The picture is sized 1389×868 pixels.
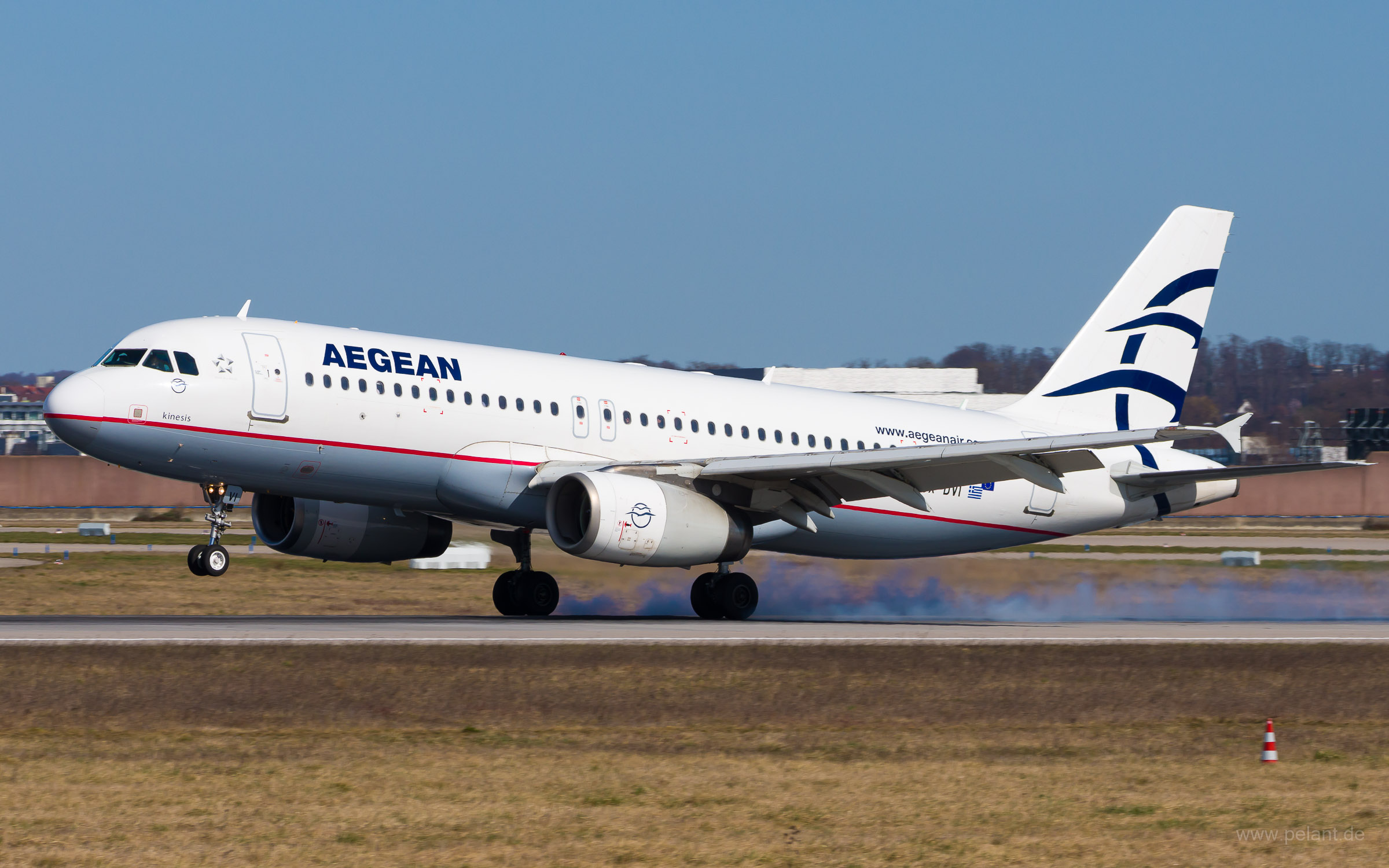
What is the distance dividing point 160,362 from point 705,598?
1075 centimetres

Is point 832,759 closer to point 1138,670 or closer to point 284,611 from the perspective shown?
point 1138,670

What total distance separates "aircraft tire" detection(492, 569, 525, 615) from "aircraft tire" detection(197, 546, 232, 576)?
6808mm

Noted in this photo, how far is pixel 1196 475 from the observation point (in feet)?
102

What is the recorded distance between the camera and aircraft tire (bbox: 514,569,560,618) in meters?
29.7

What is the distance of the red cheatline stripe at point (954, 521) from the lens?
99.4 ft

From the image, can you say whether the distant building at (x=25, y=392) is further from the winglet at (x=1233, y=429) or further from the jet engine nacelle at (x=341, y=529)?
the winglet at (x=1233, y=429)

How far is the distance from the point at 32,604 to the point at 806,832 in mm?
25872

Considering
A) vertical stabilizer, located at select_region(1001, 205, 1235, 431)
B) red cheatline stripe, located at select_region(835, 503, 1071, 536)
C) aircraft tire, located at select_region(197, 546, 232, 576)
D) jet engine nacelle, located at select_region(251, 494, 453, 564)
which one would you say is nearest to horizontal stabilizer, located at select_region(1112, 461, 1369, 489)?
vertical stabilizer, located at select_region(1001, 205, 1235, 431)

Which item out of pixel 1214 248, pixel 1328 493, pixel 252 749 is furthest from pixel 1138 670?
pixel 1328 493

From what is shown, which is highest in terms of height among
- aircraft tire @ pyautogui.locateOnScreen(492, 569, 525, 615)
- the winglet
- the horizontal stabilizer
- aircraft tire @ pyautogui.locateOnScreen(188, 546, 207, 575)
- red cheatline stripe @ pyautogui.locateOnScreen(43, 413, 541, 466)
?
the winglet

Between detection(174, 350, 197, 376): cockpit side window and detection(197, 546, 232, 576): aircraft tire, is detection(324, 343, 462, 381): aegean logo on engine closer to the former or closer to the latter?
detection(174, 350, 197, 376): cockpit side window

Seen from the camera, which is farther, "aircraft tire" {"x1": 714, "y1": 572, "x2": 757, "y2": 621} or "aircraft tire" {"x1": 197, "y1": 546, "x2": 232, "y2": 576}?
"aircraft tire" {"x1": 714, "y1": 572, "x2": 757, "y2": 621}

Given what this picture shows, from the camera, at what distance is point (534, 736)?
56.3 ft

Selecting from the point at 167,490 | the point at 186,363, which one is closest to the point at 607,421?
the point at 186,363
